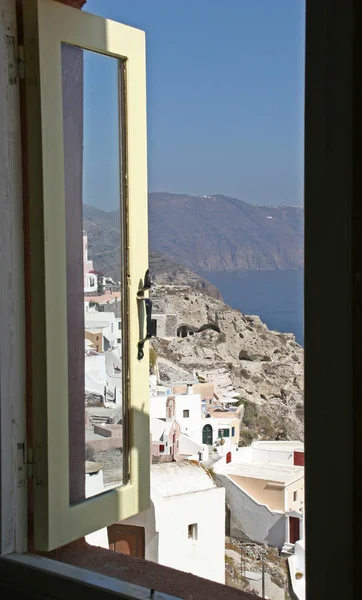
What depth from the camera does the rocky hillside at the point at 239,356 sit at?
Result: 56.5 feet

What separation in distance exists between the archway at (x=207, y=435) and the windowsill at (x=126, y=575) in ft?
38.3

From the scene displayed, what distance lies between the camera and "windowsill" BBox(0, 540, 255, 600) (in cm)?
123

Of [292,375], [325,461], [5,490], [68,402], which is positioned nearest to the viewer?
[325,461]

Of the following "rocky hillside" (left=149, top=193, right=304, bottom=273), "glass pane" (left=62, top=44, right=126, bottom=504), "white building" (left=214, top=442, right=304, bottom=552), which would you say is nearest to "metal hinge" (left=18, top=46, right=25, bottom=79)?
"glass pane" (left=62, top=44, right=126, bottom=504)

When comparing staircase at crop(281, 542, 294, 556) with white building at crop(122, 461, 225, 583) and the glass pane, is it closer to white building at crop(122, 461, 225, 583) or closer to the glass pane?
white building at crop(122, 461, 225, 583)

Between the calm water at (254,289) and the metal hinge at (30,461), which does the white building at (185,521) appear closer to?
the metal hinge at (30,461)

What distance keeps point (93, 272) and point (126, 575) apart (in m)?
0.61

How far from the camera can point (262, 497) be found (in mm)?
11938

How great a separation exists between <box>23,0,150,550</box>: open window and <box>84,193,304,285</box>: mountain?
18.3 meters

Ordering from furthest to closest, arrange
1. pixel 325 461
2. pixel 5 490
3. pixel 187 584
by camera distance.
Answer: pixel 5 490
pixel 187 584
pixel 325 461

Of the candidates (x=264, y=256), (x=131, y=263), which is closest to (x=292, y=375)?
(x=264, y=256)

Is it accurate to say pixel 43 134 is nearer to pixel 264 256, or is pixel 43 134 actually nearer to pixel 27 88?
→ pixel 27 88

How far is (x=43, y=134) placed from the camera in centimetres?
142

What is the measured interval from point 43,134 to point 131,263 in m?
0.36
